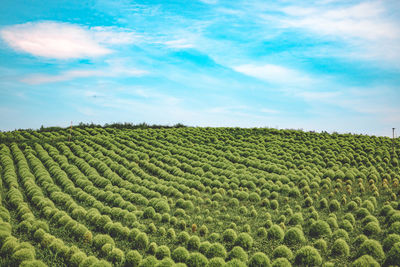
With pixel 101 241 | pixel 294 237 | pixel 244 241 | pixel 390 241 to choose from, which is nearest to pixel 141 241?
pixel 101 241

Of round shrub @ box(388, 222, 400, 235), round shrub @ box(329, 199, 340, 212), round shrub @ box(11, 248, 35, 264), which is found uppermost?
round shrub @ box(329, 199, 340, 212)

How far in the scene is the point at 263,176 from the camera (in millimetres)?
19625

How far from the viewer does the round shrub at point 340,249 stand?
1054 cm

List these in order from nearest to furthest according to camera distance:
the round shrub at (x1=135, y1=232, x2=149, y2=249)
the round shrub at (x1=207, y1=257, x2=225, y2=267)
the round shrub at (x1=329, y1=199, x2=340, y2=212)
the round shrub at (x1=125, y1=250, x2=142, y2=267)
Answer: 1. the round shrub at (x1=207, y1=257, x2=225, y2=267)
2. the round shrub at (x1=125, y1=250, x2=142, y2=267)
3. the round shrub at (x1=135, y1=232, x2=149, y2=249)
4. the round shrub at (x1=329, y1=199, x2=340, y2=212)

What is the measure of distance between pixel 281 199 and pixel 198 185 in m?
4.80

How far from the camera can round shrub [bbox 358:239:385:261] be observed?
9.80m

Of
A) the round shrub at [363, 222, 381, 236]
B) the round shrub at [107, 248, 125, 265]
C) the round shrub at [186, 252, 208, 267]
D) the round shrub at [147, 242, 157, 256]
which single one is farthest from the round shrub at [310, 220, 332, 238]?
the round shrub at [107, 248, 125, 265]

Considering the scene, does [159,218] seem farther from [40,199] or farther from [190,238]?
[40,199]

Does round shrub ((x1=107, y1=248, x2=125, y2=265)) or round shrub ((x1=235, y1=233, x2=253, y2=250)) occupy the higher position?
round shrub ((x1=235, y1=233, x2=253, y2=250))

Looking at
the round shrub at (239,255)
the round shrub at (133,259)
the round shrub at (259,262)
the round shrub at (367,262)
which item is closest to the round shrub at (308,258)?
the round shrub at (259,262)

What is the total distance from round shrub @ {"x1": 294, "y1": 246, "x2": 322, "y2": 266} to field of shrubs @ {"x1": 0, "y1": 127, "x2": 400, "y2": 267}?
0.10 ft

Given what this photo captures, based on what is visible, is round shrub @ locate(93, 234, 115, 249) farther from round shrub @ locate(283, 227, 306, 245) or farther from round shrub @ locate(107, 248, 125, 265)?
round shrub @ locate(283, 227, 306, 245)

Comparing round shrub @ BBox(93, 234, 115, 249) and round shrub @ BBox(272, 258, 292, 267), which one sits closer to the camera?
round shrub @ BBox(272, 258, 292, 267)

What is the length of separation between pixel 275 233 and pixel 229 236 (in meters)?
1.79
